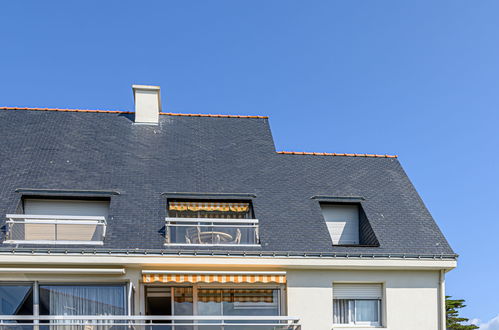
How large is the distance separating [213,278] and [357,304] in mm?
4642

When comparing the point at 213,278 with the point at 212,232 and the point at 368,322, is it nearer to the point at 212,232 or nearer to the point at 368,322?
the point at 212,232

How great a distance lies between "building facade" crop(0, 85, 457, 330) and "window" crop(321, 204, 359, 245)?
4cm

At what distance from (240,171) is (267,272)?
4984 mm

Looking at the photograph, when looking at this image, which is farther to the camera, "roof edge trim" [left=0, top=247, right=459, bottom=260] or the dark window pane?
"roof edge trim" [left=0, top=247, right=459, bottom=260]

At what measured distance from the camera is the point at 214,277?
1611 cm

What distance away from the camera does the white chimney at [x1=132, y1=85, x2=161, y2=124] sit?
2280 cm

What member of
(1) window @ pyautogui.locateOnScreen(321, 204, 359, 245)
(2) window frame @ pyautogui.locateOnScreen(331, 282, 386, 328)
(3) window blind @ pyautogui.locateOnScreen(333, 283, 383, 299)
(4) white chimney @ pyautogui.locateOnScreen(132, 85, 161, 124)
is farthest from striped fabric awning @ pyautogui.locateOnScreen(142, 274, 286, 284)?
(4) white chimney @ pyautogui.locateOnScreen(132, 85, 161, 124)

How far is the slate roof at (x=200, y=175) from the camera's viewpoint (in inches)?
690

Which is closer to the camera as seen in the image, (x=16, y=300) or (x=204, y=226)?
(x=16, y=300)

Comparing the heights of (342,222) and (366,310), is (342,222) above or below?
above

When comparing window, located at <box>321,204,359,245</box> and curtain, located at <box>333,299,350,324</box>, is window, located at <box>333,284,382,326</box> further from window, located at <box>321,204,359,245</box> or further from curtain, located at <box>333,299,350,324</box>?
window, located at <box>321,204,359,245</box>

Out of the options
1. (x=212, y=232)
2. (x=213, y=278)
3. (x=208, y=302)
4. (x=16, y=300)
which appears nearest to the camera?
(x=16, y=300)

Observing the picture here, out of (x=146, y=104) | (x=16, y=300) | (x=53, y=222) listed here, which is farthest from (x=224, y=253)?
(x=146, y=104)

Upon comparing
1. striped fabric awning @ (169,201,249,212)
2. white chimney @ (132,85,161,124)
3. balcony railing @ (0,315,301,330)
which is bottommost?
balcony railing @ (0,315,301,330)
